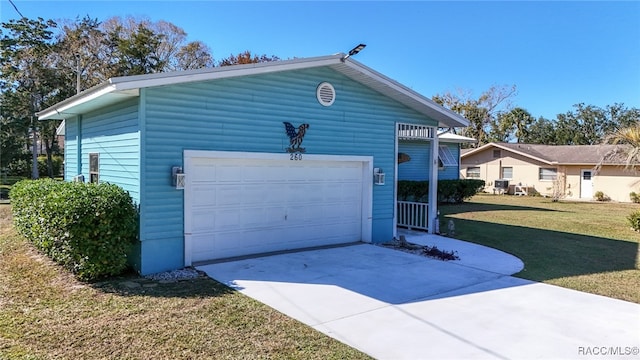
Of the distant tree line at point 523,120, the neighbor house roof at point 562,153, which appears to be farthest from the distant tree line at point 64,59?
the distant tree line at point 523,120

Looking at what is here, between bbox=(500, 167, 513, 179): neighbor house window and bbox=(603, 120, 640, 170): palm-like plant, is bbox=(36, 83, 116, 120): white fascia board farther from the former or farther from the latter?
bbox=(500, 167, 513, 179): neighbor house window

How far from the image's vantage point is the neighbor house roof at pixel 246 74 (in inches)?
253

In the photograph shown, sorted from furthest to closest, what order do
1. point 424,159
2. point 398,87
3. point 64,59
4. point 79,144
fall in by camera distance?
point 64,59 → point 424,159 → point 79,144 → point 398,87

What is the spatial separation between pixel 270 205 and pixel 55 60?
85.0 ft

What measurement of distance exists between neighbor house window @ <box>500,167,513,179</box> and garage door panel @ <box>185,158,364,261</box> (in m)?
23.3

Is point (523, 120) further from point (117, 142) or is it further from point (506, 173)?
point (117, 142)

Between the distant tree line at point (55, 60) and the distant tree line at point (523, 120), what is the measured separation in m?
22.7

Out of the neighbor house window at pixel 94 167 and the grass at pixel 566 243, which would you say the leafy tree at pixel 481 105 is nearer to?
the grass at pixel 566 243

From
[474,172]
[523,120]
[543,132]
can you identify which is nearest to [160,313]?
[474,172]

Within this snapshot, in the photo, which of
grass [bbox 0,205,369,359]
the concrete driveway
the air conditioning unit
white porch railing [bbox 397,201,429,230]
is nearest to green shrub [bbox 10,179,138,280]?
grass [bbox 0,205,369,359]

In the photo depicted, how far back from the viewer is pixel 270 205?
8.42 m

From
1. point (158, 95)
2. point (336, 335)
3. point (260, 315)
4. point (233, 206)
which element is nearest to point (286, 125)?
point (233, 206)

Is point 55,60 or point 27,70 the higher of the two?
point 55,60

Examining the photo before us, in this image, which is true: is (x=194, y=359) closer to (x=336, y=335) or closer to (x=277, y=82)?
(x=336, y=335)
